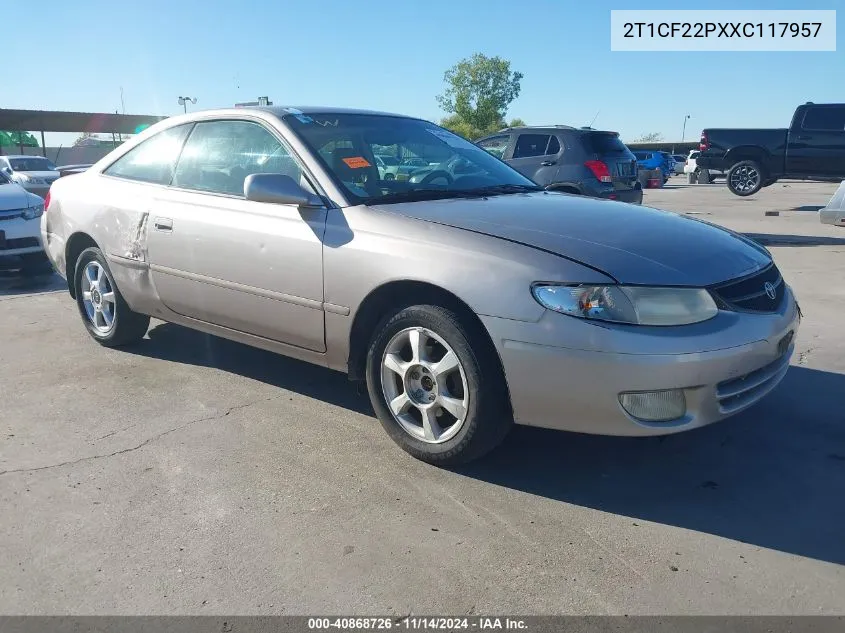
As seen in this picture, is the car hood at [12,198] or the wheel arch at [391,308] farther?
the car hood at [12,198]

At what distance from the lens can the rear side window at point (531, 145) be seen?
31.9ft

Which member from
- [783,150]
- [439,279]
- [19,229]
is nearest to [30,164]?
[19,229]

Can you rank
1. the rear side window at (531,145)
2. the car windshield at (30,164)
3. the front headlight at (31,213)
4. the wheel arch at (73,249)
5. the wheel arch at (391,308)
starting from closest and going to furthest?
the wheel arch at (391,308) → the wheel arch at (73,249) → the front headlight at (31,213) → the rear side window at (531,145) → the car windshield at (30,164)

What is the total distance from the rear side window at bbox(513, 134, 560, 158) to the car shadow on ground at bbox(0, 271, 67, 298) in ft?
19.2

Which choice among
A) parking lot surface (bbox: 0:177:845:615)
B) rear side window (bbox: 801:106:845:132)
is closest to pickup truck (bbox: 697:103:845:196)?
rear side window (bbox: 801:106:845:132)

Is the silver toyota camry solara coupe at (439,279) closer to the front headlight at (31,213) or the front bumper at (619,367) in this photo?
the front bumper at (619,367)

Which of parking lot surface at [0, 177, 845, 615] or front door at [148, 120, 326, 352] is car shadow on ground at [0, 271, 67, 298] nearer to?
parking lot surface at [0, 177, 845, 615]

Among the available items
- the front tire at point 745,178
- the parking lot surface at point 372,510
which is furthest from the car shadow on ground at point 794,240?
the parking lot surface at point 372,510

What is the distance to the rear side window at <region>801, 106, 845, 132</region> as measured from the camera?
50.5 ft

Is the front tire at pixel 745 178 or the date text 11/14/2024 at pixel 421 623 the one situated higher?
the front tire at pixel 745 178

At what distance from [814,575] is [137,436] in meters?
2.99

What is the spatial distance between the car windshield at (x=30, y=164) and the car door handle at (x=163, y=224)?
63.7 feet

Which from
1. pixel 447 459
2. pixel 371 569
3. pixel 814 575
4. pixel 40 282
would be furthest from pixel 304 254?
pixel 40 282

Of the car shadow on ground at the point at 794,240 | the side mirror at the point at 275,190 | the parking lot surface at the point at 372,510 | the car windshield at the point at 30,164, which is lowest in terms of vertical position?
the parking lot surface at the point at 372,510
